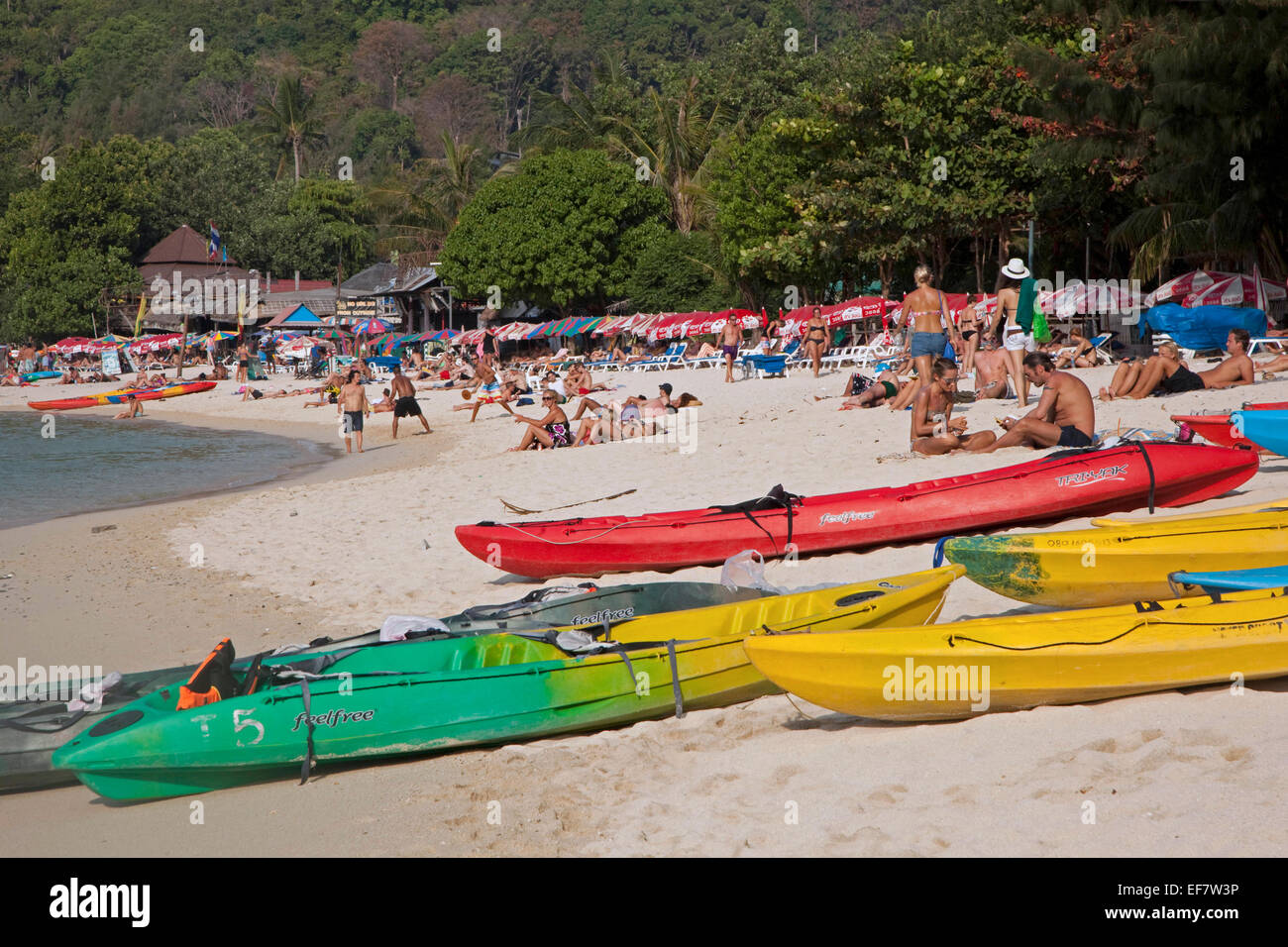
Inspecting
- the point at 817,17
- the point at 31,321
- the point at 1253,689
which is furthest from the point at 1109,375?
the point at 817,17

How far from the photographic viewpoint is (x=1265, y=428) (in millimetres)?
8992

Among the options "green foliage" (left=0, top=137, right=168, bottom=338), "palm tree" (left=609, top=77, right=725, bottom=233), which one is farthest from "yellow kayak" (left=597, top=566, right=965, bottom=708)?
"green foliage" (left=0, top=137, right=168, bottom=338)

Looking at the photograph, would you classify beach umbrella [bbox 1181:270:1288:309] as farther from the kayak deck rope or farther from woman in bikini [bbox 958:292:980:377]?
the kayak deck rope

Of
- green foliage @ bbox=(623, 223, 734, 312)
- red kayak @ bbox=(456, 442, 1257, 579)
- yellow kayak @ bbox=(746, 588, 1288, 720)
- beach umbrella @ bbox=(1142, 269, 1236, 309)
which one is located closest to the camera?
yellow kayak @ bbox=(746, 588, 1288, 720)

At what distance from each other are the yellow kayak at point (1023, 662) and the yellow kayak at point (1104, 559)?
1.22m

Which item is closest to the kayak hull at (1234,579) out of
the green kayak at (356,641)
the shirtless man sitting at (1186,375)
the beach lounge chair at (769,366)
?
the green kayak at (356,641)

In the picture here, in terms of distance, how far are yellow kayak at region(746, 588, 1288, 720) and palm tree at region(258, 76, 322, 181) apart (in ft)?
231

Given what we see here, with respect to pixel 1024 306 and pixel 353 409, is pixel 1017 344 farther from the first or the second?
pixel 353 409

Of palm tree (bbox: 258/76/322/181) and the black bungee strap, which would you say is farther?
palm tree (bbox: 258/76/322/181)

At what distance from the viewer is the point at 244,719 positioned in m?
5.14

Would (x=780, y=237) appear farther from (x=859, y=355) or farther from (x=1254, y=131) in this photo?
(x=1254, y=131)

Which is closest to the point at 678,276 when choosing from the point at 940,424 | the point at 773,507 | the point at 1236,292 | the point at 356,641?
the point at 1236,292

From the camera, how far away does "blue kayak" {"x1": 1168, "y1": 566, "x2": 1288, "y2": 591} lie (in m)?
5.31

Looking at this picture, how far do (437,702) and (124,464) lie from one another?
52.4 ft
